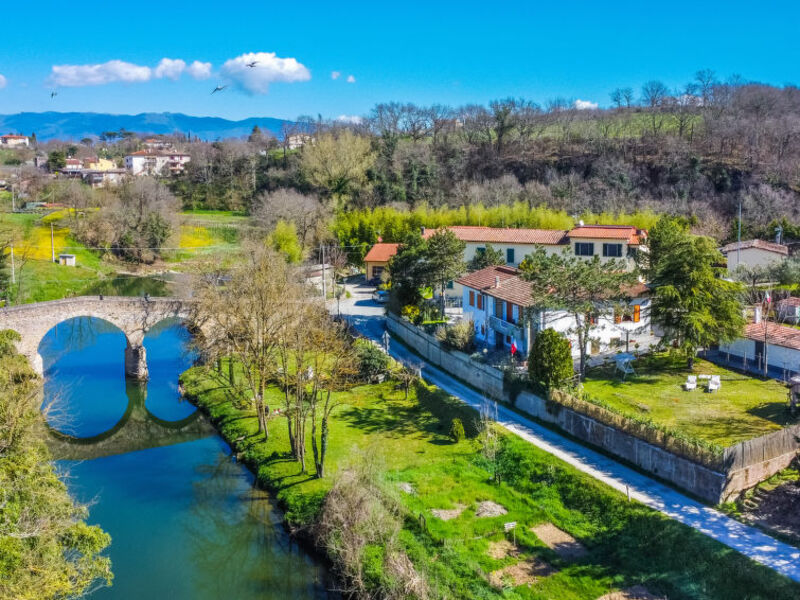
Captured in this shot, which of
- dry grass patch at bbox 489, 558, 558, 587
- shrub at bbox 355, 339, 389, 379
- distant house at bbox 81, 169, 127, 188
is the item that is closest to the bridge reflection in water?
shrub at bbox 355, 339, 389, 379

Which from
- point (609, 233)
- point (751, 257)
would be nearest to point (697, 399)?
point (609, 233)

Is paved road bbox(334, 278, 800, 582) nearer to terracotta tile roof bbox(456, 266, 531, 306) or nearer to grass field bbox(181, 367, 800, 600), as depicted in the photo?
grass field bbox(181, 367, 800, 600)

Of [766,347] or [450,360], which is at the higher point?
[766,347]

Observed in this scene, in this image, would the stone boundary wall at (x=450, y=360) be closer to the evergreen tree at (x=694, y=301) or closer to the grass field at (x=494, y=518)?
the grass field at (x=494, y=518)

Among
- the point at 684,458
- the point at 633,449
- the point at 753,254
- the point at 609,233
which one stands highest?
the point at 609,233

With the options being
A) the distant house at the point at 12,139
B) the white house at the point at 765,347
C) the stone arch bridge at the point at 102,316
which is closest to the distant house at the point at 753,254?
the white house at the point at 765,347

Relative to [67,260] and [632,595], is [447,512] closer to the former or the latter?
[632,595]

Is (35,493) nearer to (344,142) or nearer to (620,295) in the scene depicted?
(620,295)
